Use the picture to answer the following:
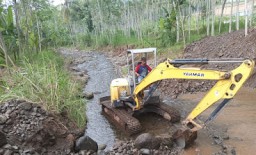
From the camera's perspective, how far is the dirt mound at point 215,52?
1216cm

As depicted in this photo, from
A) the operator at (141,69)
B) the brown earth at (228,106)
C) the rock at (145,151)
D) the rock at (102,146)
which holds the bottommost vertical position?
the rock at (102,146)

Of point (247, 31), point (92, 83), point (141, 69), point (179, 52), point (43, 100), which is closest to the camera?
point (43, 100)

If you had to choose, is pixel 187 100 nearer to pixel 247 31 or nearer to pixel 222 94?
pixel 222 94

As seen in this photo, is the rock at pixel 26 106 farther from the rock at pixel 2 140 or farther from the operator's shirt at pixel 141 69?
the operator's shirt at pixel 141 69

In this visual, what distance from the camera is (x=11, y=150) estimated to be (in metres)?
6.22

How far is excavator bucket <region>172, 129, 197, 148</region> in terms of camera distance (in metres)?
7.07

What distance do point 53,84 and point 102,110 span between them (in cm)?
293

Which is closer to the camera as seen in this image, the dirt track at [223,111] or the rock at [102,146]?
the dirt track at [223,111]

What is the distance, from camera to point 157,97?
9.17 metres

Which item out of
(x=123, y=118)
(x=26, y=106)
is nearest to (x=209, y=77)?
(x=123, y=118)

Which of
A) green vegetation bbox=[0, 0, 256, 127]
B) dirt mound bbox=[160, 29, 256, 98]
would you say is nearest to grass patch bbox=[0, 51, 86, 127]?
green vegetation bbox=[0, 0, 256, 127]

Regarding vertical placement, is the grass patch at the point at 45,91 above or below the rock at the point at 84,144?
above

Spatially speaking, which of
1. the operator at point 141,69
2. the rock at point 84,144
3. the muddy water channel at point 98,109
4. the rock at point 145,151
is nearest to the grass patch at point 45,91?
the muddy water channel at point 98,109

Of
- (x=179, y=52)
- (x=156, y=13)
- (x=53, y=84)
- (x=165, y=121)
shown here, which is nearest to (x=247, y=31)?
(x=179, y=52)
